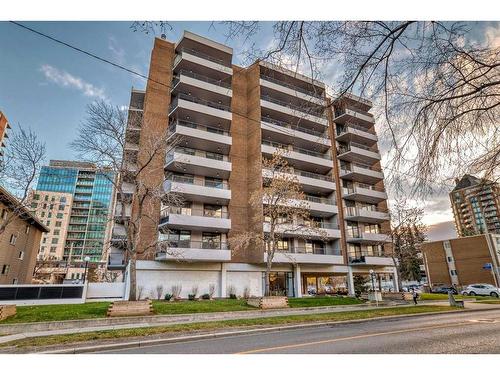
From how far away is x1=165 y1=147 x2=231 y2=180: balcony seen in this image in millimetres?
26992

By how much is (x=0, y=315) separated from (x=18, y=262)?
22596mm

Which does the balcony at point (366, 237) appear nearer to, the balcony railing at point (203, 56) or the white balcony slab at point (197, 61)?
the balcony railing at point (203, 56)

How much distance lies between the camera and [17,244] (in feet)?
97.6

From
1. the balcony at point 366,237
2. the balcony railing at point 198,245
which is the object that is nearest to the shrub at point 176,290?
the balcony railing at point 198,245

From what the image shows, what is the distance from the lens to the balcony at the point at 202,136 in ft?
93.4

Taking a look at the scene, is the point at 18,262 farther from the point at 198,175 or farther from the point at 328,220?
the point at 328,220

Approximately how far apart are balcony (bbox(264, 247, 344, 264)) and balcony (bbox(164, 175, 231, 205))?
6.99 meters

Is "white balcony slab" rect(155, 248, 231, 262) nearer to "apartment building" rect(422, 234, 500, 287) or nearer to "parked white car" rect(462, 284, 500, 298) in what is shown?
"parked white car" rect(462, 284, 500, 298)

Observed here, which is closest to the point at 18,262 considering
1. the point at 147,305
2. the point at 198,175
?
the point at 198,175

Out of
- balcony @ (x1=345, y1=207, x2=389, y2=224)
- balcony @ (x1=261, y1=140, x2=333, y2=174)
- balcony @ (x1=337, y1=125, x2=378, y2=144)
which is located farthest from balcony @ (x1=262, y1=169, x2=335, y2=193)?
balcony @ (x1=337, y1=125, x2=378, y2=144)

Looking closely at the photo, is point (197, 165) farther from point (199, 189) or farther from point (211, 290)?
point (211, 290)

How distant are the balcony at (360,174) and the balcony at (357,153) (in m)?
0.91

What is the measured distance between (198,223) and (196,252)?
258cm

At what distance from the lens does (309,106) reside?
5.14 meters
